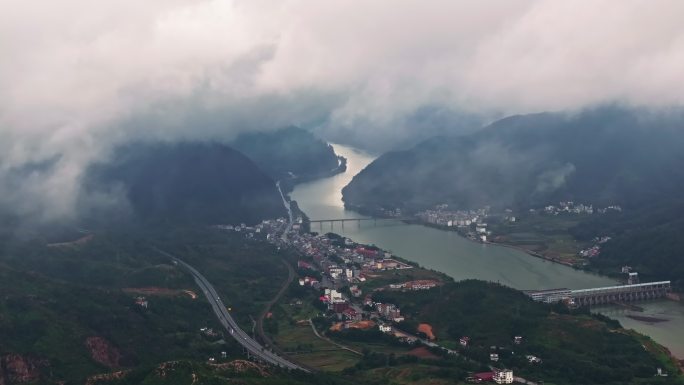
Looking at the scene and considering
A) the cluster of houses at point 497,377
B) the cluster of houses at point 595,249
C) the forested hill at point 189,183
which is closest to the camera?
the cluster of houses at point 497,377

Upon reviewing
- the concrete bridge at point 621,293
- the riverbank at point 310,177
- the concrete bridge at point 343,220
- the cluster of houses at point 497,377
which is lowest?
the cluster of houses at point 497,377

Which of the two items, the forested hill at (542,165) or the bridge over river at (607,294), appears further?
the forested hill at (542,165)

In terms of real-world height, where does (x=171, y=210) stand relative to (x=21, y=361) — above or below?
above

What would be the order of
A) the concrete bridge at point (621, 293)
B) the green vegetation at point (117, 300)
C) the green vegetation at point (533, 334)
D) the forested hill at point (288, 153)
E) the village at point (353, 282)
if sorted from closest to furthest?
1. the green vegetation at point (533, 334)
2. the green vegetation at point (117, 300)
3. the village at point (353, 282)
4. the concrete bridge at point (621, 293)
5. the forested hill at point (288, 153)

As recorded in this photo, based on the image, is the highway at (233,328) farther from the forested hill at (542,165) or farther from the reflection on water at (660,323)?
the forested hill at (542,165)

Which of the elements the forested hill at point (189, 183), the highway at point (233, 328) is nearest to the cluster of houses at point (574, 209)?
the forested hill at point (189, 183)

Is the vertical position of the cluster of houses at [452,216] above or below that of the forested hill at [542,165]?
below

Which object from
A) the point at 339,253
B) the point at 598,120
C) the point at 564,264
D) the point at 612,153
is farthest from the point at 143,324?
the point at 598,120

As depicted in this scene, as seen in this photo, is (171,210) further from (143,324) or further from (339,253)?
(143,324)

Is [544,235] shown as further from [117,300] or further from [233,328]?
[117,300]
